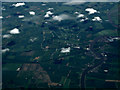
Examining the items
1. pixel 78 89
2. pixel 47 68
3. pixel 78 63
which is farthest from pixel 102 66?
pixel 47 68

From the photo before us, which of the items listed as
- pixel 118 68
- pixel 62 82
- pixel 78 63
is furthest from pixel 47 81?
pixel 118 68

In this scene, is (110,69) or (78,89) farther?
(110,69)

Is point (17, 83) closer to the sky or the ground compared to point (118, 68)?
closer to the ground

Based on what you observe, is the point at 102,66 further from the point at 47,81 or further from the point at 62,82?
the point at 47,81

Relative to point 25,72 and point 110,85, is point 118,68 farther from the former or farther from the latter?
point 25,72

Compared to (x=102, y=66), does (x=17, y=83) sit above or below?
below

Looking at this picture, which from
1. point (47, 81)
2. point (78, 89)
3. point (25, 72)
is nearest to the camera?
point (78, 89)

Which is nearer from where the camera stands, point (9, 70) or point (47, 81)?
point (47, 81)

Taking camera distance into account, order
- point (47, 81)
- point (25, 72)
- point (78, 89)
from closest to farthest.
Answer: point (78, 89) → point (47, 81) → point (25, 72)
